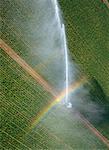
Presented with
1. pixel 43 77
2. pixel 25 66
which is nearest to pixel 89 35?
pixel 43 77

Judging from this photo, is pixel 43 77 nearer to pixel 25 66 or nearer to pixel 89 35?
pixel 25 66

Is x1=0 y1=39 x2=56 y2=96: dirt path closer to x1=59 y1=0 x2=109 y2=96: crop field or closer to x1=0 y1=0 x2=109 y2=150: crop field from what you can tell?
x1=0 y1=0 x2=109 y2=150: crop field

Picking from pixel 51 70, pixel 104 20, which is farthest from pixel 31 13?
pixel 104 20

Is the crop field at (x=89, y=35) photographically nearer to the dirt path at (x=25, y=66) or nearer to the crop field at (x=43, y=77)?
the crop field at (x=43, y=77)

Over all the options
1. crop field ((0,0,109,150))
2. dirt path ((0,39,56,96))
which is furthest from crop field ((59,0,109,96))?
dirt path ((0,39,56,96))

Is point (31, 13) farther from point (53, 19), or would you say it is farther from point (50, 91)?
point (50, 91)

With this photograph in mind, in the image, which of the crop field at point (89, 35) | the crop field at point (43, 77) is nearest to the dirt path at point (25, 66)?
the crop field at point (43, 77)

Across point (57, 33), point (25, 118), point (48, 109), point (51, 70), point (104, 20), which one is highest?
point (104, 20)
